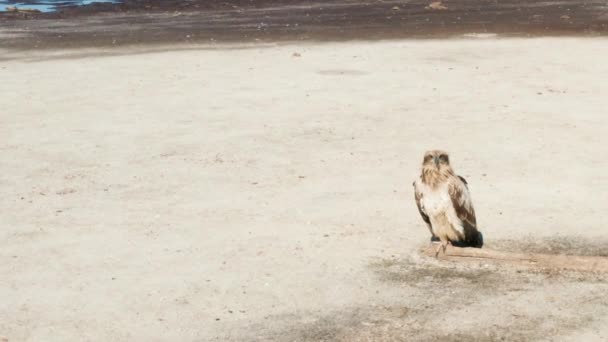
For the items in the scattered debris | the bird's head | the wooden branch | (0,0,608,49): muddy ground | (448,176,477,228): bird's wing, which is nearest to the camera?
the wooden branch

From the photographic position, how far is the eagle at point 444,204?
10.2 meters

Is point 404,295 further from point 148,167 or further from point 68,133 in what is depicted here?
point 68,133

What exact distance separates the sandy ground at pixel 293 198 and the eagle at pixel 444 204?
0.40 metres

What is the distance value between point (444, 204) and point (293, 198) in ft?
8.68

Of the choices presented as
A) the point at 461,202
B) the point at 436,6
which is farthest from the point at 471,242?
the point at 436,6

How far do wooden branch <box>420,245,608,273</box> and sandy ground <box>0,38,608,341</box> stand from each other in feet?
0.42

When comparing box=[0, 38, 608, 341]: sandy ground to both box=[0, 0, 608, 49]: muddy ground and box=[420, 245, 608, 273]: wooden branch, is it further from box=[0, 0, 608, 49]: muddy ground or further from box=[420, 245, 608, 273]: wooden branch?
box=[0, 0, 608, 49]: muddy ground

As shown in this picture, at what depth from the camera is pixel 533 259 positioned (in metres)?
9.77

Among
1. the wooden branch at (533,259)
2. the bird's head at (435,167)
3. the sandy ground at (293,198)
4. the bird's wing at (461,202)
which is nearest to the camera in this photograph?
the sandy ground at (293,198)

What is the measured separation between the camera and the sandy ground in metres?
8.95

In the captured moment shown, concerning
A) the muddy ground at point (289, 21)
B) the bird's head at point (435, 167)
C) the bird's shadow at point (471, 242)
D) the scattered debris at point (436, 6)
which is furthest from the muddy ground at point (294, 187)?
the scattered debris at point (436, 6)

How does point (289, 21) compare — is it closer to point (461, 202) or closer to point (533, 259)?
point (461, 202)

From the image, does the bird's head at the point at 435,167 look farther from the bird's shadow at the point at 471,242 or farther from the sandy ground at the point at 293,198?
the sandy ground at the point at 293,198

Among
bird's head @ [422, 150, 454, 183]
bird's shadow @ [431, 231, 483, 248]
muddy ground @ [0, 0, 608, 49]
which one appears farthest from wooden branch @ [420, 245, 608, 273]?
muddy ground @ [0, 0, 608, 49]
